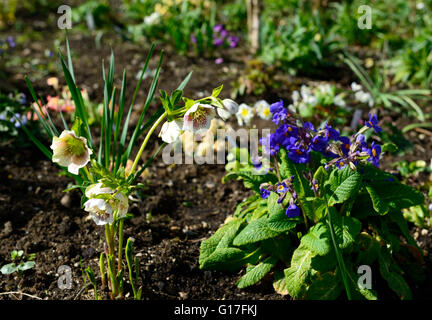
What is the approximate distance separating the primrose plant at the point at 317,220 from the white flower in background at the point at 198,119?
38 cm

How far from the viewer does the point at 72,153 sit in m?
1.75

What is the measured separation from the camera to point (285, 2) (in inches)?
207

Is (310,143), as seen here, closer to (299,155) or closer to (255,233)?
(299,155)

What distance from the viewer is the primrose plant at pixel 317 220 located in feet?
6.59

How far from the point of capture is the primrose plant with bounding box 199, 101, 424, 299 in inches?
79.1

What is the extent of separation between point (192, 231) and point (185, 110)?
3.45ft

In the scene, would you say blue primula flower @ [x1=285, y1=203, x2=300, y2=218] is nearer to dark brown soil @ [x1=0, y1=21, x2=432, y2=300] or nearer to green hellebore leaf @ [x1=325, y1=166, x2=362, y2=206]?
green hellebore leaf @ [x1=325, y1=166, x2=362, y2=206]

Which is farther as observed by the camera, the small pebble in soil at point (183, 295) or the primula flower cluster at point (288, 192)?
the small pebble in soil at point (183, 295)

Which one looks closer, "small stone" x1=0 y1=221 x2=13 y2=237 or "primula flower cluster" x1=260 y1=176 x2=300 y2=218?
"primula flower cluster" x1=260 y1=176 x2=300 y2=218

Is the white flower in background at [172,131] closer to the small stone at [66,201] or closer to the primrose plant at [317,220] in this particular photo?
the primrose plant at [317,220]

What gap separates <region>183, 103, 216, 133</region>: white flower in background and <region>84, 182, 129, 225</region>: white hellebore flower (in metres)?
0.35

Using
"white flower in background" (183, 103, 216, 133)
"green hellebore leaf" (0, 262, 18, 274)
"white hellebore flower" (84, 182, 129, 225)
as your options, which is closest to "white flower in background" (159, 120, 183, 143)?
"white flower in background" (183, 103, 216, 133)

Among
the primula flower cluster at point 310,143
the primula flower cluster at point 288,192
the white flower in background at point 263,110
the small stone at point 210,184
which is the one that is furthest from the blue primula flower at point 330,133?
the small stone at point 210,184
